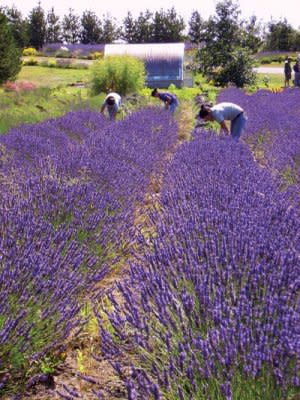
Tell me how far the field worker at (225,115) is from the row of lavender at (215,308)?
9.96 ft

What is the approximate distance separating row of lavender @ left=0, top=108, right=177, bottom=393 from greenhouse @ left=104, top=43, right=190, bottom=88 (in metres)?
18.4

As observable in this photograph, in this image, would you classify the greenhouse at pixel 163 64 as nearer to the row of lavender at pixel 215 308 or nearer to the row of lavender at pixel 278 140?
the row of lavender at pixel 278 140

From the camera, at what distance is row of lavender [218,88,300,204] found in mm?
4895

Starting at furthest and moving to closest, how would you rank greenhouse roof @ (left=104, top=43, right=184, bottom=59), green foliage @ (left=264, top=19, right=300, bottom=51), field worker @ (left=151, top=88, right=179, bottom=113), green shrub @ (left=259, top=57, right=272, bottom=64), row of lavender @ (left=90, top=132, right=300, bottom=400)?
green foliage @ (left=264, top=19, right=300, bottom=51) < green shrub @ (left=259, top=57, right=272, bottom=64) < greenhouse roof @ (left=104, top=43, right=184, bottom=59) < field worker @ (left=151, top=88, right=179, bottom=113) < row of lavender @ (left=90, top=132, right=300, bottom=400)

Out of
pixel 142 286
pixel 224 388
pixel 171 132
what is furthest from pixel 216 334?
pixel 171 132

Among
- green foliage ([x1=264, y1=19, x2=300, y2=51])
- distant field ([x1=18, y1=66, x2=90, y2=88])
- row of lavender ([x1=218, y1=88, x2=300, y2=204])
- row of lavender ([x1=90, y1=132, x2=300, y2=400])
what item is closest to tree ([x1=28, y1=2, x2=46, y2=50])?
distant field ([x1=18, y1=66, x2=90, y2=88])

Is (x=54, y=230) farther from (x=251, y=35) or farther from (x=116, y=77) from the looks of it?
(x=251, y=35)

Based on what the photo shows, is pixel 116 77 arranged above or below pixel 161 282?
above

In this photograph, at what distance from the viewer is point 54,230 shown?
119 inches

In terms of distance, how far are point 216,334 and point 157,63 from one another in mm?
24007

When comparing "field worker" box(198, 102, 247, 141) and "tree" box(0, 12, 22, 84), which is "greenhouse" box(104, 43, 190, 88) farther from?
"field worker" box(198, 102, 247, 141)

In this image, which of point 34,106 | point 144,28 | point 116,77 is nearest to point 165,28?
point 144,28

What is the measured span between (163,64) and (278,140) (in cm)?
1896

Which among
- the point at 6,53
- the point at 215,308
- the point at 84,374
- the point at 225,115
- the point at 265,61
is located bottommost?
the point at 84,374
